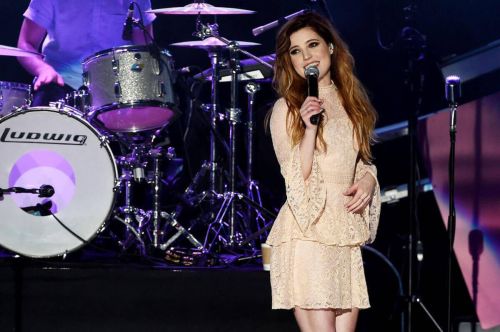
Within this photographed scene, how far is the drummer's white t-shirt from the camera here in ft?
19.2

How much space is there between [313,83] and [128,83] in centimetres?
221

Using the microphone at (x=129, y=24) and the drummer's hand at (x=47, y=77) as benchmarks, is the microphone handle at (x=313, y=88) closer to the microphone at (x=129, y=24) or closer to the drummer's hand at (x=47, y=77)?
the microphone at (x=129, y=24)

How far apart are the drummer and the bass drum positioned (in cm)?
96

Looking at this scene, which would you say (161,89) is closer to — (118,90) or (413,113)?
(118,90)

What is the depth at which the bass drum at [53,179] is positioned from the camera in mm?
4770

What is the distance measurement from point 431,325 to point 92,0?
3.19 m

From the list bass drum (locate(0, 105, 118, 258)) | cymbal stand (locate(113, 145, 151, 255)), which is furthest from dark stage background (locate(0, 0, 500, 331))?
bass drum (locate(0, 105, 118, 258))

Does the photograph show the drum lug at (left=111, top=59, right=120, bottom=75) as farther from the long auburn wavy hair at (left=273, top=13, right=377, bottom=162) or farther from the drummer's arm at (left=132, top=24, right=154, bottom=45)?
the long auburn wavy hair at (left=273, top=13, right=377, bottom=162)

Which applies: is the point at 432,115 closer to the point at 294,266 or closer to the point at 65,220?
the point at 65,220

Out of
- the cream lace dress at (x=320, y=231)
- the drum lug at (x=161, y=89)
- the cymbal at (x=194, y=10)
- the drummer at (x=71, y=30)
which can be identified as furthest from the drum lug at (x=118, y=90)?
the cream lace dress at (x=320, y=231)

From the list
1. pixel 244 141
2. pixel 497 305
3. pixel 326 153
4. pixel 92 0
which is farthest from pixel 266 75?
pixel 326 153

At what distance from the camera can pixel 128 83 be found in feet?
16.6

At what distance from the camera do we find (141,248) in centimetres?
513

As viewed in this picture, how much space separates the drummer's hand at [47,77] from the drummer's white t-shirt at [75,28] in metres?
0.39
